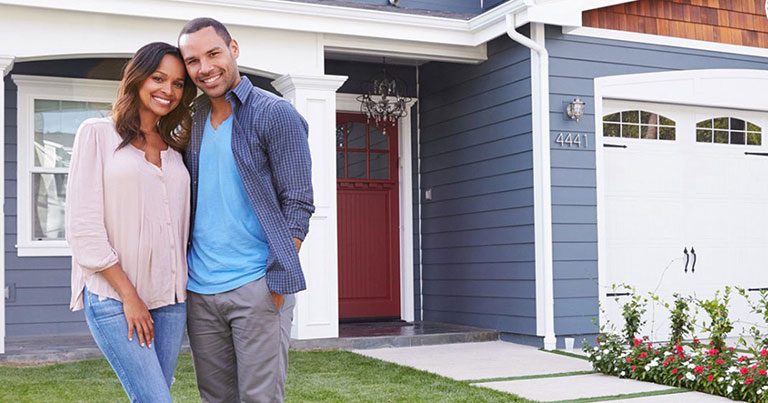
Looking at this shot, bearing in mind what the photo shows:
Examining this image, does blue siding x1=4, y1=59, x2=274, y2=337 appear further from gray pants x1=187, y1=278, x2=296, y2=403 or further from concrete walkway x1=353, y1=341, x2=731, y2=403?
gray pants x1=187, y1=278, x2=296, y2=403

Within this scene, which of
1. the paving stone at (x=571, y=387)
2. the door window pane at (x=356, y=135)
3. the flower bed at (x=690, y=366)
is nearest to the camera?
the flower bed at (x=690, y=366)

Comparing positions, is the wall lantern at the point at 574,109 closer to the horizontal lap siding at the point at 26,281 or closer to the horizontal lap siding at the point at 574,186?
the horizontal lap siding at the point at 574,186

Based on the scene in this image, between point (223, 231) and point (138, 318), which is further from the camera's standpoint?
point (223, 231)

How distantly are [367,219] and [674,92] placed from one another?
3.08 metres

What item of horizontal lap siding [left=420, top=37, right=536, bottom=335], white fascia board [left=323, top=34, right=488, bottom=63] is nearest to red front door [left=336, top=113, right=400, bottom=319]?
horizontal lap siding [left=420, top=37, right=536, bottom=335]

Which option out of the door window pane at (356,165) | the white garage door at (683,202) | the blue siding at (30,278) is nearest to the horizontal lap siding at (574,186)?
the white garage door at (683,202)

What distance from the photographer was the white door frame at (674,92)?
23.5 ft

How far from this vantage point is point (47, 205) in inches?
291

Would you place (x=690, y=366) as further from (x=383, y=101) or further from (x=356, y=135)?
(x=356, y=135)

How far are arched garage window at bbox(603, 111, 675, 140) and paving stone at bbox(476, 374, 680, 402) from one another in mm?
2623

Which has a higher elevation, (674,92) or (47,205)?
(674,92)

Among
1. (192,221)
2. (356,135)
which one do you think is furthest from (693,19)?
(192,221)

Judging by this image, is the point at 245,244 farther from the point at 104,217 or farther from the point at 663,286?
the point at 663,286

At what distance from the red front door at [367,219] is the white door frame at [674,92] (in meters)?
2.31
